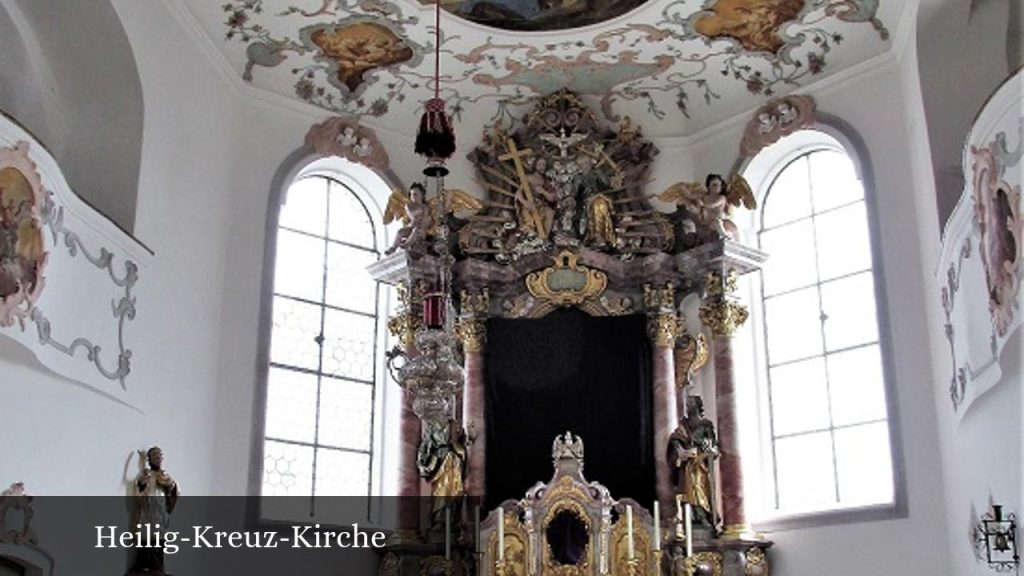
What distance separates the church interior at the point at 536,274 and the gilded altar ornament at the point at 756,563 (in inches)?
1.8

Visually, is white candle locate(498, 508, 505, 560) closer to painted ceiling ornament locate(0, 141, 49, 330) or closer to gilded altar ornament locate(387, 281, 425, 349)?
gilded altar ornament locate(387, 281, 425, 349)

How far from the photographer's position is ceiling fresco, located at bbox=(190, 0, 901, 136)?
1212cm

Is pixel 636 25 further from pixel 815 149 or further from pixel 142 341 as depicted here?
pixel 142 341

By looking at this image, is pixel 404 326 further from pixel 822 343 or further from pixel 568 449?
pixel 822 343

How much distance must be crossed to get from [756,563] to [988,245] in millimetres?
4253

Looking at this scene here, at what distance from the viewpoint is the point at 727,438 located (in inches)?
476

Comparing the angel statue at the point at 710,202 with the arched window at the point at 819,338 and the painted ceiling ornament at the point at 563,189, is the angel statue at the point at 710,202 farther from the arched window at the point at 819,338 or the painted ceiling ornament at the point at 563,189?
the arched window at the point at 819,338

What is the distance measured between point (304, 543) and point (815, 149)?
21.2 feet

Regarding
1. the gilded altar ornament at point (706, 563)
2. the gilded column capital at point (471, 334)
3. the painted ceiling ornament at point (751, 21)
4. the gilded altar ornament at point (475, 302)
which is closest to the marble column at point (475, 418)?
the gilded column capital at point (471, 334)

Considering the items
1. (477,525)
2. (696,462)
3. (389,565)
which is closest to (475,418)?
(477,525)

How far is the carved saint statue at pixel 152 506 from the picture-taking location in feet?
32.8

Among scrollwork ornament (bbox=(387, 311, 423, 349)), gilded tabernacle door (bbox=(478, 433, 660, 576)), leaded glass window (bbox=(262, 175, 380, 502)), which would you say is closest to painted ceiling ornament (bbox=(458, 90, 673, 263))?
scrollwork ornament (bbox=(387, 311, 423, 349))

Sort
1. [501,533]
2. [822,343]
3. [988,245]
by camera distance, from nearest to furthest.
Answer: [988,245]
[501,533]
[822,343]

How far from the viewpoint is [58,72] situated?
11062 mm
